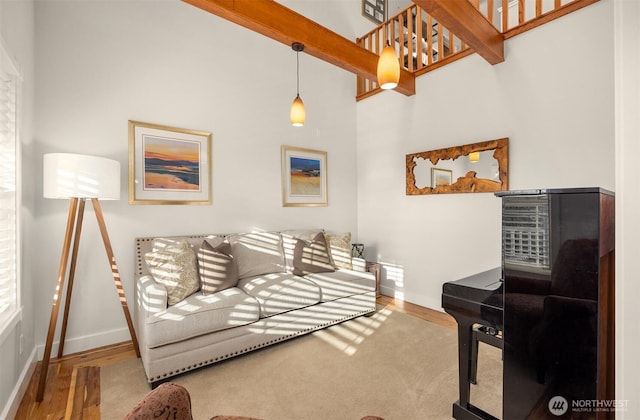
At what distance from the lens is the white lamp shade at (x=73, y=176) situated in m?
2.13

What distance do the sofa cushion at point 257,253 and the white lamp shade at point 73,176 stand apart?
1.31 m

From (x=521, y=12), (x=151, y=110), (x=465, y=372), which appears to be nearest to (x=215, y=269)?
(x=151, y=110)

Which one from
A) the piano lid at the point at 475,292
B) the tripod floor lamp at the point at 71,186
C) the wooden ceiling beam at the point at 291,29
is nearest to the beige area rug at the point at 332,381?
the tripod floor lamp at the point at 71,186

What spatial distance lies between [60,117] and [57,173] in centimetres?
81

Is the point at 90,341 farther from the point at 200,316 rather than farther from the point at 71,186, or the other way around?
the point at 71,186

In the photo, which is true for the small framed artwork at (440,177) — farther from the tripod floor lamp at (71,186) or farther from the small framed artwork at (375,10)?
the tripod floor lamp at (71,186)

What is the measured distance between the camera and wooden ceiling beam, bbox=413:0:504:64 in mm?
2428

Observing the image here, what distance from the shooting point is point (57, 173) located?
6.96 feet

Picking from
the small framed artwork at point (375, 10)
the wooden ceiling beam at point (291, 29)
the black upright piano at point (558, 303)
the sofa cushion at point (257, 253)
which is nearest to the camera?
the black upright piano at point (558, 303)

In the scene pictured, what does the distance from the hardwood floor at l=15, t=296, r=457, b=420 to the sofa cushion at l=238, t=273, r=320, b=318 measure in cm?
116

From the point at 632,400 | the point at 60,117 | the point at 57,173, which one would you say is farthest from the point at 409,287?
the point at 60,117

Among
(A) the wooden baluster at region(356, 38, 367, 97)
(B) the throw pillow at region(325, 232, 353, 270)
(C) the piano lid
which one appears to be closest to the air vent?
(C) the piano lid

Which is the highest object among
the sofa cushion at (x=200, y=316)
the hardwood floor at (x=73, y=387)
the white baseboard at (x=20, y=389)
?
the sofa cushion at (x=200, y=316)

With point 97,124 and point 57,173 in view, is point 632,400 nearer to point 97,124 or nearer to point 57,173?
point 57,173
